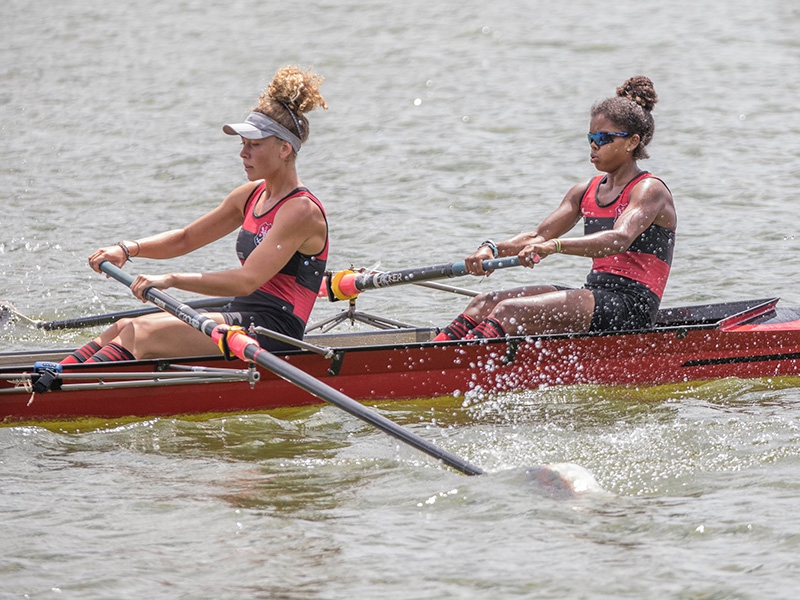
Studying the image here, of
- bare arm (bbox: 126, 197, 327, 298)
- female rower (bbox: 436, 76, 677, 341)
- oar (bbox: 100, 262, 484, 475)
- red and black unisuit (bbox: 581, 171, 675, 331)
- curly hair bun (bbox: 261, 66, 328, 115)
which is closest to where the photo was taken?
oar (bbox: 100, 262, 484, 475)

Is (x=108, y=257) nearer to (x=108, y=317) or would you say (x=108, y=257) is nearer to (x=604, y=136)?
(x=108, y=317)

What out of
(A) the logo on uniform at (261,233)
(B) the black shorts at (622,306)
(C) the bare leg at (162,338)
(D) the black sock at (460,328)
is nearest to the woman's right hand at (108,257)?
(C) the bare leg at (162,338)

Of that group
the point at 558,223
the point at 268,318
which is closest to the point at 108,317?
the point at 268,318

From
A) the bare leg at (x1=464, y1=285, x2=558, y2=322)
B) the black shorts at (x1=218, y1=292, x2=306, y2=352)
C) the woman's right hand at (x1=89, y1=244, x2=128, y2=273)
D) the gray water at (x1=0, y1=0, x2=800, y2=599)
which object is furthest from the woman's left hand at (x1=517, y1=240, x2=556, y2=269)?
the woman's right hand at (x1=89, y1=244, x2=128, y2=273)

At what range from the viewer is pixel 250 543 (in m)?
5.12

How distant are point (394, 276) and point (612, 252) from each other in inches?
53.2

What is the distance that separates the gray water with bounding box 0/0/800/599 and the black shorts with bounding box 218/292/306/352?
0.57 m

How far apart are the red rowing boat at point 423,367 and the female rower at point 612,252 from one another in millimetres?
124

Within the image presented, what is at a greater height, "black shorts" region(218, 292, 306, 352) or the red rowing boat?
"black shorts" region(218, 292, 306, 352)

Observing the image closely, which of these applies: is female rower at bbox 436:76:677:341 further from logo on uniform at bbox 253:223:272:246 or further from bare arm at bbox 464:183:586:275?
logo on uniform at bbox 253:223:272:246

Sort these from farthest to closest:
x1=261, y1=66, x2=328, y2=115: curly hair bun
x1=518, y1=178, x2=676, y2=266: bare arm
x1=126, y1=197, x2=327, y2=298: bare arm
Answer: x1=518, y1=178, x2=676, y2=266: bare arm → x1=261, y1=66, x2=328, y2=115: curly hair bun → x1=126, y1=197, x2=327, y2=298: bare arm

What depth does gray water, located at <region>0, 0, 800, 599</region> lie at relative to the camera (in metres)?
4.95

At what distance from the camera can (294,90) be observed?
6238 millimetres

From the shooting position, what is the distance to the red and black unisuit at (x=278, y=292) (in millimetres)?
6340
